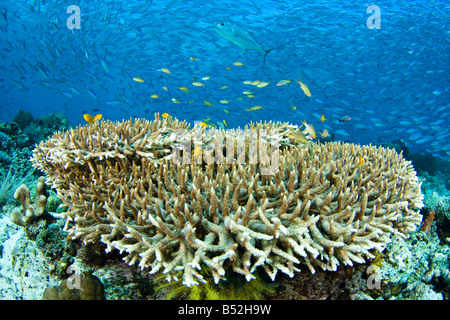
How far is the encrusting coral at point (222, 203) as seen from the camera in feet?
7.12

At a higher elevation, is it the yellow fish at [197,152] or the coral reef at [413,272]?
the yellow fish at [197,152]

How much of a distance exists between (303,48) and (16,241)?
30.9m

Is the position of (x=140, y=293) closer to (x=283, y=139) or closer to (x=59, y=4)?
(x=283, y=139)

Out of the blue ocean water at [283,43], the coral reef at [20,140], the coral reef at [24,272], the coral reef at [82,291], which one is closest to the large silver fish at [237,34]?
the coral reef at [20,140]

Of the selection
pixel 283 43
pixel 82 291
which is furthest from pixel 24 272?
pixel 283 43

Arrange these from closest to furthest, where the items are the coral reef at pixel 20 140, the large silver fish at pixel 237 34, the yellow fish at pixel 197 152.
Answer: the yellow fish at pixel 197 152
the large silver fish at pixel 237 34
the coral reef at pixel 20 140

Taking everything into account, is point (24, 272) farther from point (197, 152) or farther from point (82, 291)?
point (197, 152)

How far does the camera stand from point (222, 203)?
266 centimetres

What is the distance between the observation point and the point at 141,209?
8.88 ft

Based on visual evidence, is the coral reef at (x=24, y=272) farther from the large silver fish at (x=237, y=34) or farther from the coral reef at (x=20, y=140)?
the large silver fish at (x=237, y=34)

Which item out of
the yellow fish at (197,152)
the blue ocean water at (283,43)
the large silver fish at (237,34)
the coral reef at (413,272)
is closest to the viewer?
the coral reef at (413,272)

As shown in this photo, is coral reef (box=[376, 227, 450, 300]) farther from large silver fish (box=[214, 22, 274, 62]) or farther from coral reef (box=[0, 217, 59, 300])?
large silver fish (box=[214, 22, 274, 62])

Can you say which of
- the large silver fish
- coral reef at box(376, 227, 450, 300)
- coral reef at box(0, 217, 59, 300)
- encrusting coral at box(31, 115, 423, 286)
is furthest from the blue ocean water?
coral reef at box(0, 217, 59, 300)
